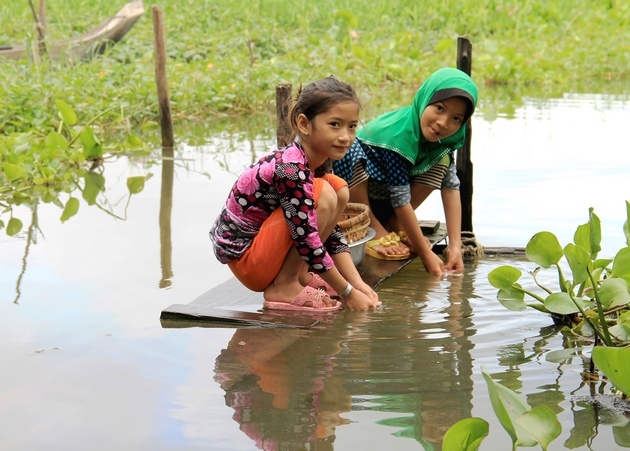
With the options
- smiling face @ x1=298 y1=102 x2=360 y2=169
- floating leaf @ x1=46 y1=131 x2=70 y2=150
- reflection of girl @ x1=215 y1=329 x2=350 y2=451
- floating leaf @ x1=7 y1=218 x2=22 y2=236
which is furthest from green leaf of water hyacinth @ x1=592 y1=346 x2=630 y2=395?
floating leaf @ x1=46 y1=131 x2=70 y2=150

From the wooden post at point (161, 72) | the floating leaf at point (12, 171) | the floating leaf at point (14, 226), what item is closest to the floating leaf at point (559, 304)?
the floating leaf at point (14, 226)

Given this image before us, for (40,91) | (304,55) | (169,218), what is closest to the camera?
(169,218)

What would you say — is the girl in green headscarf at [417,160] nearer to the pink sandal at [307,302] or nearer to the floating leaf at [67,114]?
the pink sandal at [307,302]

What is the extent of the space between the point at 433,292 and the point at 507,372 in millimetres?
957

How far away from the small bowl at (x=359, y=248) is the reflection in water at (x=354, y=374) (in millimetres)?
326

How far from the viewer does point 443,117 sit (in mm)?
3920

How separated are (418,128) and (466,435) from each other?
86.1 inches

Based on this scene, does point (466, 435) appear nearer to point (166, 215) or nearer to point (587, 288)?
point (587, 288)

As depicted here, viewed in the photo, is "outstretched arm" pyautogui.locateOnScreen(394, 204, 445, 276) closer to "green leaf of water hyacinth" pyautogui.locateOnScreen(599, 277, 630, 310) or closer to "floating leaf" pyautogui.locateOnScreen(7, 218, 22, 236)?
"green leaf of water hyacinth" pyautogui.locateOnScreen(599, 277, 630, 310)

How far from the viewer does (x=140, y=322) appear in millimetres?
3375

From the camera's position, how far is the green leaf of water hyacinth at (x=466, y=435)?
2006 mm

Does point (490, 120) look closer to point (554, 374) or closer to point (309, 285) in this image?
point (309, 285)

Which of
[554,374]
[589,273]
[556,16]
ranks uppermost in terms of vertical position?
[556,16]

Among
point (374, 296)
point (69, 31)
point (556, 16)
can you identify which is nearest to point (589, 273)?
point (374, 296)
